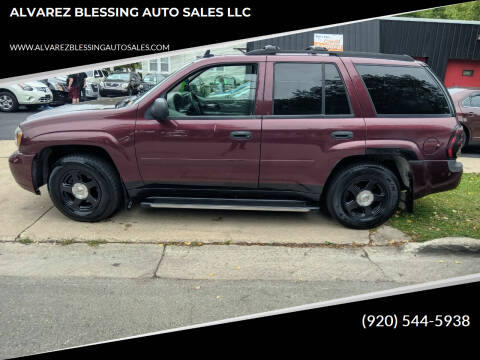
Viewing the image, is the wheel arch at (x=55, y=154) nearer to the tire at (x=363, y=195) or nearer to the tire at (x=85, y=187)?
the tire at (x=85, y=187)

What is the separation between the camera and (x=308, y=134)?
4141 mm

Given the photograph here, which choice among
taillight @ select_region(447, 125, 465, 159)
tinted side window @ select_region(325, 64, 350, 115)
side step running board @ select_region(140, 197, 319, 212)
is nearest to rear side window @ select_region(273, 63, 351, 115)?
tinted side window @ select_region(325, 64, 350, 115)

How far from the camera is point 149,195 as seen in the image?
4500mm

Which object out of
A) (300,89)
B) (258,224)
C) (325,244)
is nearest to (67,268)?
(258,224)

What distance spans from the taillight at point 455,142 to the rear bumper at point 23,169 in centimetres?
467

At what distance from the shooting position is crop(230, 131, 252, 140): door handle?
414 cm

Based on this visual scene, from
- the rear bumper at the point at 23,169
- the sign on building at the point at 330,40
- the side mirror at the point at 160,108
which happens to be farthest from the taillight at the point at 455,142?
the sign on building at the point at 330,40

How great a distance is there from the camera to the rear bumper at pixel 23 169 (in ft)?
14.3

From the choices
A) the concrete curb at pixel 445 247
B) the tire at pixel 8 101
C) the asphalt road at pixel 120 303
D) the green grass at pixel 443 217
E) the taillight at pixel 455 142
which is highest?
the tire at pixel 8 101

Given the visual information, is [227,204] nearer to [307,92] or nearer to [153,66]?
[307,92]

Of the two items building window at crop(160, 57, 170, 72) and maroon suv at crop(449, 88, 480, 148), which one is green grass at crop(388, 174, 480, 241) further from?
building window at crop(160, 57, 170, 72)

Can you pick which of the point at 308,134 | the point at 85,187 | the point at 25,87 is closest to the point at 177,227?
the point at 85,187

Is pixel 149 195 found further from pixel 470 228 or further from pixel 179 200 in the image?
pixel 470 228

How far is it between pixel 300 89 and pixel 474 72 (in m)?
18.9
